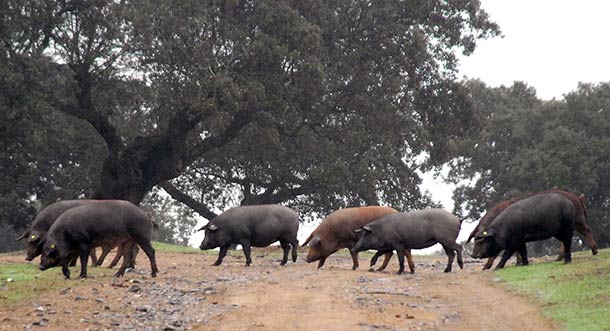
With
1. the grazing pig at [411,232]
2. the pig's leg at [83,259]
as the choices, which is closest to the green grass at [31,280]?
the pig's leg at [83,259]

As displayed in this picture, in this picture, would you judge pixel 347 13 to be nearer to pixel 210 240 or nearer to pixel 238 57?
pixel 238 57

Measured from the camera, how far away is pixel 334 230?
74.1ft

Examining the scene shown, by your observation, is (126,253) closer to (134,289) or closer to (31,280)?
(31,280)

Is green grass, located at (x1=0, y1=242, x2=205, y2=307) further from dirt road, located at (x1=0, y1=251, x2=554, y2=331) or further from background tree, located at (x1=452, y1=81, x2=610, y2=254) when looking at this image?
background tree, located at (x1=452, y1=81, x2=610, y2=254)

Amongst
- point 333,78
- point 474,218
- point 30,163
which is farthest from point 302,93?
point 474,218

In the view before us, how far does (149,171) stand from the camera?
34875 mm

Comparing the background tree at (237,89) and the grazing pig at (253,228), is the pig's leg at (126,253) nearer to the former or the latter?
the grazing pig at (253,228)

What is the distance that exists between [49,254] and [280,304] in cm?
632

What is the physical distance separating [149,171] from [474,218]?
857 inches

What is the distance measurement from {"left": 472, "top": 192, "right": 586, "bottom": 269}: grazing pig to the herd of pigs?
0.07 feet

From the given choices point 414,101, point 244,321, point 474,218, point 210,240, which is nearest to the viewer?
point 244,321

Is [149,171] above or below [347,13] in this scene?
below

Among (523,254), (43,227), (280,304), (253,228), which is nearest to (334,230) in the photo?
(253,228)

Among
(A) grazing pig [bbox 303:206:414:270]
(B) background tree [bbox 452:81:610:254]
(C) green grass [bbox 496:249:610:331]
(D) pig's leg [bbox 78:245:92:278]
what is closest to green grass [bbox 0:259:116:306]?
(D) pig's leg [bbox 78:245:92:278]
